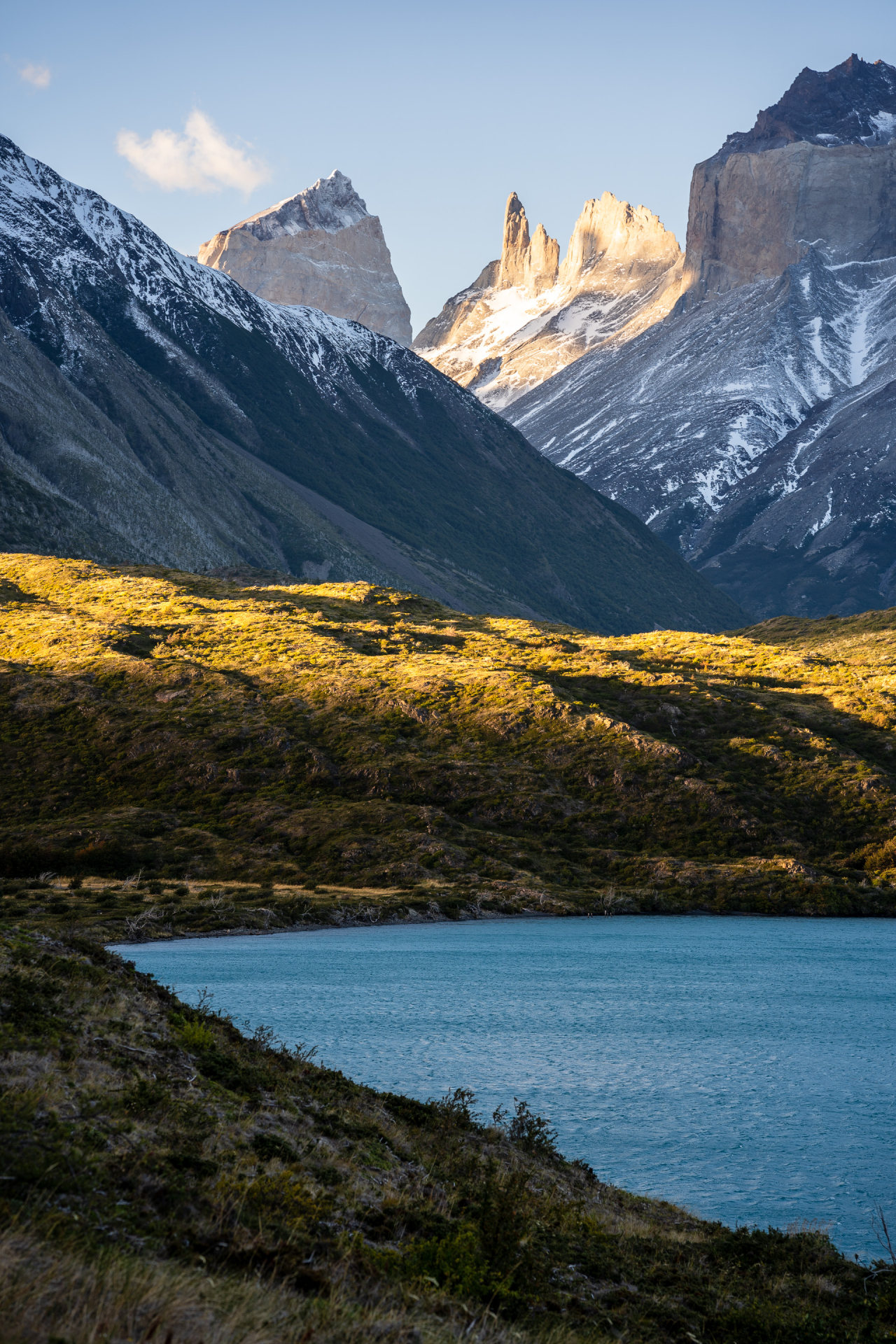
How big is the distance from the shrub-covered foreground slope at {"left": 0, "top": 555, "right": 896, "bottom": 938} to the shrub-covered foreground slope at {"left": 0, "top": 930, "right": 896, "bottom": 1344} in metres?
30.4

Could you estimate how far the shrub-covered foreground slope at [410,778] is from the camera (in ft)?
194

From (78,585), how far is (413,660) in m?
48.9

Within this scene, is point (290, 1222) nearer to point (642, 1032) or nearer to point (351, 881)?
point (642, 1032)

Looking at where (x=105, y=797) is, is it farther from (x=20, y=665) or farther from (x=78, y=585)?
(x=78, y=585)

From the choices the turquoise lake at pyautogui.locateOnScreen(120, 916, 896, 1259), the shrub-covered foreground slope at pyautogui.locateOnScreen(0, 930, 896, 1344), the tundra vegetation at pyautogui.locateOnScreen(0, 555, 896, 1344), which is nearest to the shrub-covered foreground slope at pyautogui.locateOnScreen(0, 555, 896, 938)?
the tundra vegetation at pyautogui.locateOnScreen(0, 555, 896, 1344)

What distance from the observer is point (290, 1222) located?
35.3 feet

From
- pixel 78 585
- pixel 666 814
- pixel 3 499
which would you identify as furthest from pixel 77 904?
pixel 3 499

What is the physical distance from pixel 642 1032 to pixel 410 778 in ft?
141

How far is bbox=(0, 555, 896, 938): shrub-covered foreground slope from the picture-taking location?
5928 centimetres

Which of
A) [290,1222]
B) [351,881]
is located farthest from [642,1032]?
[351,881]

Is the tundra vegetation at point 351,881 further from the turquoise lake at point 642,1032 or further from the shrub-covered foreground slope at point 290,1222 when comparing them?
the turquoise lake at point 642,1032

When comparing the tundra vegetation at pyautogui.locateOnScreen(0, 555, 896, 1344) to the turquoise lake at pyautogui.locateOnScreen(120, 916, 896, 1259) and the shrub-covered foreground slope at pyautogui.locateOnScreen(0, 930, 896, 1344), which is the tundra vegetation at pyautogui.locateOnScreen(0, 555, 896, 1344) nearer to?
the shrub-covered foreground slope at pyautogui.locateOnScreen(0, 930, 896, 1344)

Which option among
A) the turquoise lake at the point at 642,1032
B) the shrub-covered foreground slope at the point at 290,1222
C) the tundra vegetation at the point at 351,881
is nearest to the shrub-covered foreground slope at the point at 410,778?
the tundra vegetation at the point at 351,881

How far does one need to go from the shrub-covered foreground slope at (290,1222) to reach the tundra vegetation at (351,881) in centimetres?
5
